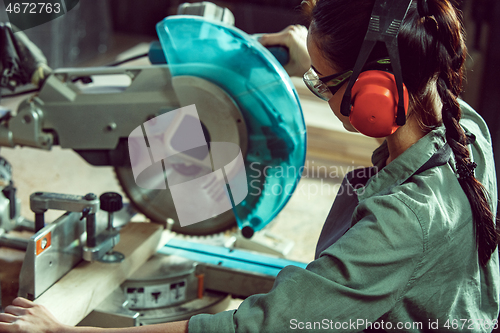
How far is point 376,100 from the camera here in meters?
0.77

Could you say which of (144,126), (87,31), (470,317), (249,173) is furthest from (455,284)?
(87,31)

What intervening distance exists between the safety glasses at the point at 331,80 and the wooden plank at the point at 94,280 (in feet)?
2.45

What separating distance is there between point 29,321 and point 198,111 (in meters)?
0.68

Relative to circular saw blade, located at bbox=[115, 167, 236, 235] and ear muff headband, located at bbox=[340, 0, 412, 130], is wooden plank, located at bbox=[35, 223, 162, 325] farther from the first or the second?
ear muff headband, located at bbox=[340, 0, 412, 130]

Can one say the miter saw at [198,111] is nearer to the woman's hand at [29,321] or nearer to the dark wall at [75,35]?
the woman's hand at [29,321]

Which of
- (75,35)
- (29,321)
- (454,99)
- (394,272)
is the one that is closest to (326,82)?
(454,99)

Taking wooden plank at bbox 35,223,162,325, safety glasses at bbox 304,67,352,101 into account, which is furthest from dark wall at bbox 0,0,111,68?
safety glasses at bbox 304,67,352,101

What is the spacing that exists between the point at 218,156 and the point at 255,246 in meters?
0.64

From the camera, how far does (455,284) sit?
0.82 metres

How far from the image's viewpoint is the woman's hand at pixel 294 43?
4.46 ft

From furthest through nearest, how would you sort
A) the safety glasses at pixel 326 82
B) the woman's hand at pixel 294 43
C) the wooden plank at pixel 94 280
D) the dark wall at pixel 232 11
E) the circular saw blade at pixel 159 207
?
the dark wall at pixel 232 11, the circular saw blade at pixel 159 207, the woman's hand at pixel 294 43, the wooden plank at pixel 94 280, the safety glasses at pixel 326 82

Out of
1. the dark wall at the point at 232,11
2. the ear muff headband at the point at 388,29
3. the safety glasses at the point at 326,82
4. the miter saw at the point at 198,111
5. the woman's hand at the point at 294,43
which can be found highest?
the ear muff headband at the point at 388,29

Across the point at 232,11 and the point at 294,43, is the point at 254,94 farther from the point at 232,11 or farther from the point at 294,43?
the point at 232,11

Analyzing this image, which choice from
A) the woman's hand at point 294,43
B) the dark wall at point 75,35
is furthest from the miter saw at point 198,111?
the dark wall at point 75,35
